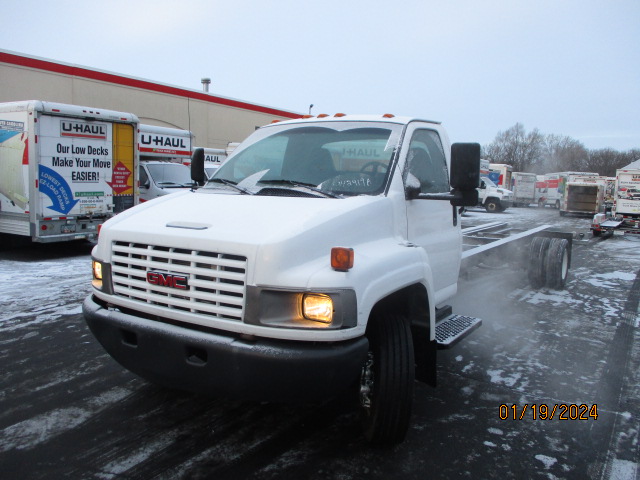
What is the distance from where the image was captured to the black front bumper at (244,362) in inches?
105

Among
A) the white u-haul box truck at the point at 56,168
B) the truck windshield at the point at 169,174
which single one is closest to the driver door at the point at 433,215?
the white u-haul box truck at the point at 56,168

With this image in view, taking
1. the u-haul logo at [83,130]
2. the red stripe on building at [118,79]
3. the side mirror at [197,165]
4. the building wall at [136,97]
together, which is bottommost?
the side mirror at [197,165]

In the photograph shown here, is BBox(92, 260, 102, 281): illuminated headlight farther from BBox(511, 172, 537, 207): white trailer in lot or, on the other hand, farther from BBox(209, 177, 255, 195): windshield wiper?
BBox(511, 172, 537, 207): white trailer in lot

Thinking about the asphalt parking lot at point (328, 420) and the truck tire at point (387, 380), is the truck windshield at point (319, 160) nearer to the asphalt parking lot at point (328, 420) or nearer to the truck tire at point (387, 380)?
the truck tire at point (387, 380)

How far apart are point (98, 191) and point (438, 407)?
9907 mm

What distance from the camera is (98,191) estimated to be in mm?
11656

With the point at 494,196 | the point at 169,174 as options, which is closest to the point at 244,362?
the point at 169,174

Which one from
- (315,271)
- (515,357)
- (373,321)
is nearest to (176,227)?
(315,271)

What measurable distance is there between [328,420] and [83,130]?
9.75 m

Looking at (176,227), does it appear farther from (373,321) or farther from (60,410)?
(60,410)

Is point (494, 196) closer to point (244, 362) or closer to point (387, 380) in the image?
point (387, 380)

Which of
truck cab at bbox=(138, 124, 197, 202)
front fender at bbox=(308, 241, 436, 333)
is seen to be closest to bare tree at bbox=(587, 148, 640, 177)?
truck cab at bbox=(138, 124, 197, 202)

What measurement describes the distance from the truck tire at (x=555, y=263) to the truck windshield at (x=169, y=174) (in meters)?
9.56

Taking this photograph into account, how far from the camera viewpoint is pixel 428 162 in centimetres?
437
